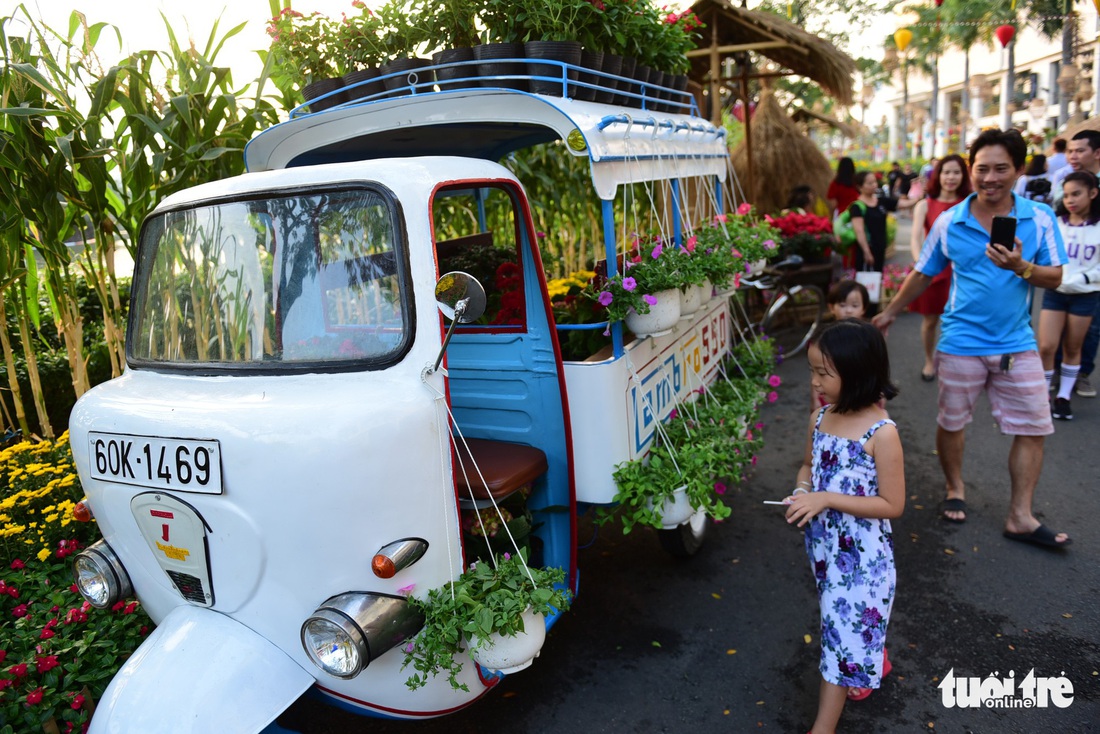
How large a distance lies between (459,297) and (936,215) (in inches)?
220

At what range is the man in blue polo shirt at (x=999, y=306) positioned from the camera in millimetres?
3650

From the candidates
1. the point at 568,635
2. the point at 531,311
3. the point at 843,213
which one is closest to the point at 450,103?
the point at 531,311

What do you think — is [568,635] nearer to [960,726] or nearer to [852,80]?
[960,726]

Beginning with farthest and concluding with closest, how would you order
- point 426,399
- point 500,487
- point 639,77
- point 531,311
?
point 639,77, point 531,311, point 500,487, point 426,399

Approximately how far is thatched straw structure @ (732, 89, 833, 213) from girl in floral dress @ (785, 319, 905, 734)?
9.73 metres

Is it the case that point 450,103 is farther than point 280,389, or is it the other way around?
point 450,103

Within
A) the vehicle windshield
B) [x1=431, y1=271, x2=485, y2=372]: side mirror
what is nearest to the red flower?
the vehicle windshield

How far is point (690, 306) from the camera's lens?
3594 millimetres

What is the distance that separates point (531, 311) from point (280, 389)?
1.08 metres

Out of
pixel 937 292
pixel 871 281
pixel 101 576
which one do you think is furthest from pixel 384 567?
pixel 871 281

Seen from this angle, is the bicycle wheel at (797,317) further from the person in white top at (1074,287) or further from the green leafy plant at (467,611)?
the green leafy plant at (467,611)

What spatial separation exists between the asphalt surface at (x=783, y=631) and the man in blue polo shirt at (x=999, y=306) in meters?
0.42

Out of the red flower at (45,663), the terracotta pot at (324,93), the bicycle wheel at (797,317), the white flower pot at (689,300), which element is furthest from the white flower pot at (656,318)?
the bicycle wheel at (797,317)

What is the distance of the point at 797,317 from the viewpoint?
9172mm
